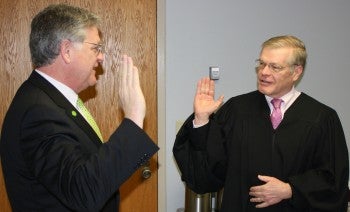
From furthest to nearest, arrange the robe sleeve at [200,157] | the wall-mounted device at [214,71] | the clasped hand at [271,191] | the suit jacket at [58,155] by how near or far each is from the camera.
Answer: the wall-mounted device at [214,71] < the robe sleeve at [200,157] < the clasped hand at [271,191] < the suit jacket at [58,155]

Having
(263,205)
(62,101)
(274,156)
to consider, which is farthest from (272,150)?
(62,101)

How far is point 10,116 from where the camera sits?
3.48 ft

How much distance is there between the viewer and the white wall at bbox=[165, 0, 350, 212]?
2.21 meters

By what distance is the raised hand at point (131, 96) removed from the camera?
101 cm

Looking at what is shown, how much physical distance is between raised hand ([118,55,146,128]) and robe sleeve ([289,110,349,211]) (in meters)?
0.84

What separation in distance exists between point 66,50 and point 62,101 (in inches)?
6.6

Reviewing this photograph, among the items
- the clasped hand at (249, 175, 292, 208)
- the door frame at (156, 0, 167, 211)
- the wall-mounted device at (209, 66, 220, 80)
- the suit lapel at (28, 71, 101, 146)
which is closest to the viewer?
the suit lapel at (28, 71, 101, 146)

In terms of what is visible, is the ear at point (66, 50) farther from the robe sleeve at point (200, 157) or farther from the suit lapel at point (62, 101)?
the robe sleeve at point (200, 157)

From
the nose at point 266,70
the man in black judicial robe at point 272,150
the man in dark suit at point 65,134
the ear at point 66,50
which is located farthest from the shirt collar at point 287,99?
the ear at point 66,50

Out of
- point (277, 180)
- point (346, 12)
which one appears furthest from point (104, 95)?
point (346, 12)

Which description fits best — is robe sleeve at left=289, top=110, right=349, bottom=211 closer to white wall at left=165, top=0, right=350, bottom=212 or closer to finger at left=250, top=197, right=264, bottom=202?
finger at left=250, top=197, right=264, bottom=202

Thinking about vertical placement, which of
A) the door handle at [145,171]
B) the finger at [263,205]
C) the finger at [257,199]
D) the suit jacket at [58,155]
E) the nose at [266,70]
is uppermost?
the nose at [266,70]

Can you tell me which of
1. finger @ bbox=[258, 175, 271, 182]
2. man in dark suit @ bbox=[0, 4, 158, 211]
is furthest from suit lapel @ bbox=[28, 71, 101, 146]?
finger @ bbox=[258, 175, 271, 182]

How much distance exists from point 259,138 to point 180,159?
381 millimetres
